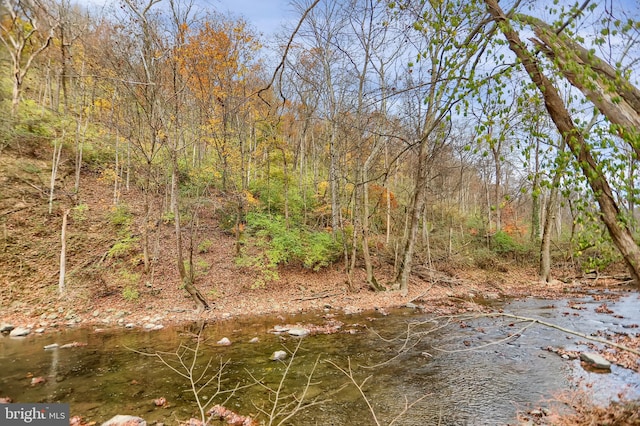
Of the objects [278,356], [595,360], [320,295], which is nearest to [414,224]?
[320,295]

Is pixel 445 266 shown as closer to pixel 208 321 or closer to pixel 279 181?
pixel 279 181

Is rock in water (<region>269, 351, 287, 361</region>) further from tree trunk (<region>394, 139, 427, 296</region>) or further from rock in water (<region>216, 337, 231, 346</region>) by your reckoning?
tree trunk (<region>394, 139, 427, 296</region>)

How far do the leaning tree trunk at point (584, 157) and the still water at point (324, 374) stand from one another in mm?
2065

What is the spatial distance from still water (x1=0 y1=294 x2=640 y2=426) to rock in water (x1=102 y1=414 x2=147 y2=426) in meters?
0.16

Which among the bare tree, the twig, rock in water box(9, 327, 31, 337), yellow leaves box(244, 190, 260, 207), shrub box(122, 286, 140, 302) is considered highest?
the bare tree

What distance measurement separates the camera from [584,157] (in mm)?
3453

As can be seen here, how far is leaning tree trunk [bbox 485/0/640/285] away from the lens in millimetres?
3301

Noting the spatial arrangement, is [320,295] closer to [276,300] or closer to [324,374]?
[276,300]

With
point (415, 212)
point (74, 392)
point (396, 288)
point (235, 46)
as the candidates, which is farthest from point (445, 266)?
point (74, 392)

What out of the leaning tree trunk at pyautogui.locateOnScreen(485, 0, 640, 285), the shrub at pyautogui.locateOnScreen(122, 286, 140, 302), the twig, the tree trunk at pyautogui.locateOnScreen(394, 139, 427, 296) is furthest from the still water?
the tree trunk at pyautogui.locateOnScreen(394, 139, 427, 296)

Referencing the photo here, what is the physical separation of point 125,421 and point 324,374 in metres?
3.32

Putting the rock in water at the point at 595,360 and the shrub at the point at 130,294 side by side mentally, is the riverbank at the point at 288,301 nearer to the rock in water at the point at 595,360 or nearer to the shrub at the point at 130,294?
the shrub at the point at 130,294

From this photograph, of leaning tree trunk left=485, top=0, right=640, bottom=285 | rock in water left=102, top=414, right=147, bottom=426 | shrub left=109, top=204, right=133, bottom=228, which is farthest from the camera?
shrub left=109, top=204, right=133, bottom=228

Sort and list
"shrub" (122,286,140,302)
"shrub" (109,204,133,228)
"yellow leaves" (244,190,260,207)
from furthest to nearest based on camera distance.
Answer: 1. "yellow leaves" (244,190,260,207)
2. "shrub" (109,204,133,228)
3. "shrub" (122,286,140,302)
